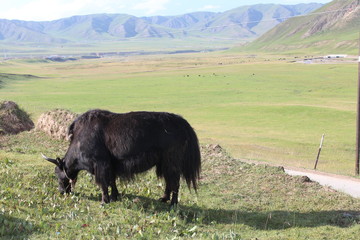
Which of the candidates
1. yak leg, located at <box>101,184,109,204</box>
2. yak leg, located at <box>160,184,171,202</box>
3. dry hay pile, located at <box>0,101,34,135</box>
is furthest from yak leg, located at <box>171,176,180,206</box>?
dry hay pile, located at <box>0,101,34,135</box>

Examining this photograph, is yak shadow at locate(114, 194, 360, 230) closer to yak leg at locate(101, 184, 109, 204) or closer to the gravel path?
yak leg at locate(101, 184, 109, 204)

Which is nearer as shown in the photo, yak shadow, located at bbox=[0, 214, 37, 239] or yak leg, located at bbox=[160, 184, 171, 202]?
yak shadow, located at bbox=[0, 214, 37, 239]

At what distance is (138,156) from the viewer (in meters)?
9.91

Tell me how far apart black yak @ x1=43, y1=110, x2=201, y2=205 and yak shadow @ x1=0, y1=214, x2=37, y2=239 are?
7.89 feet

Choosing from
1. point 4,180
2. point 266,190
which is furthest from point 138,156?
point 266,190

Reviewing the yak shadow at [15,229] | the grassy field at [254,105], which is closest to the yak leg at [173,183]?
the yak shadow at [15,229]

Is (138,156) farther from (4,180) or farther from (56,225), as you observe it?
(4,180)

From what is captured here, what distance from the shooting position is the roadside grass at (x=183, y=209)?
8.16 m

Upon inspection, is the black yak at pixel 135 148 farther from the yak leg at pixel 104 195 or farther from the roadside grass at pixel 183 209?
the roadside grass at pixel 183 209

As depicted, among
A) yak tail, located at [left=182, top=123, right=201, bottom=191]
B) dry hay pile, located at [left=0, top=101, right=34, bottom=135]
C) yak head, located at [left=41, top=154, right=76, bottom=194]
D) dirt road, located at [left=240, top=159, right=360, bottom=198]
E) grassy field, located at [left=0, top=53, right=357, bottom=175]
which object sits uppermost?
yak tail, located at [left=182, top=123, right=201, bottom=191]

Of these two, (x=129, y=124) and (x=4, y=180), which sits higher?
(x=129, y=124)

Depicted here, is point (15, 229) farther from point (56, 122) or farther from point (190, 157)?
point (56, 122)

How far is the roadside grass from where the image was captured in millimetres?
8156

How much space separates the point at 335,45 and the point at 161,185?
198 m
